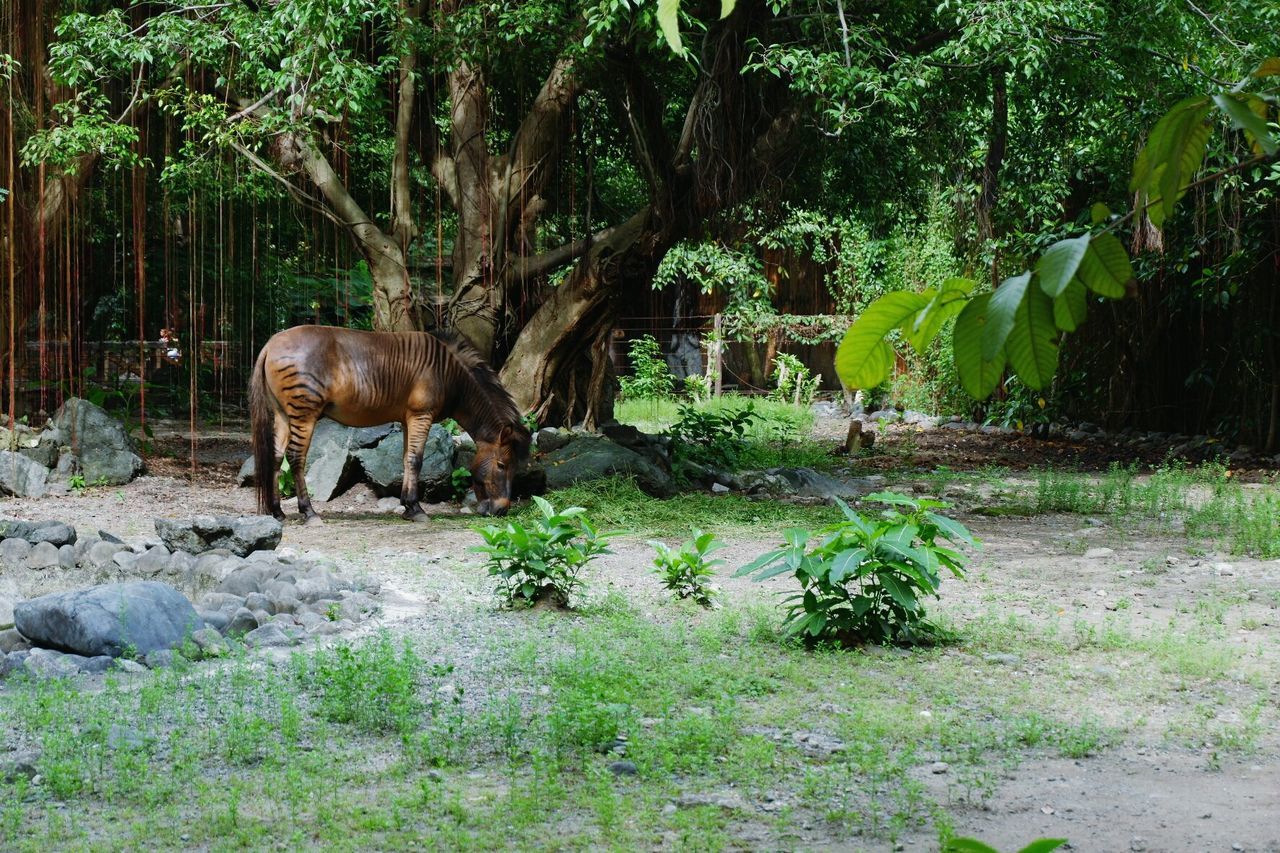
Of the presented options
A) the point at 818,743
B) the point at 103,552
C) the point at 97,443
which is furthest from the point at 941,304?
the point at 97,443

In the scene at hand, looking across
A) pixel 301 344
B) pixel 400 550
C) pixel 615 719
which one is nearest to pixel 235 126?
pixel 301 344

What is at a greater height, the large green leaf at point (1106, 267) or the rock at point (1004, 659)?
the large green leaf at point (1106, 267)

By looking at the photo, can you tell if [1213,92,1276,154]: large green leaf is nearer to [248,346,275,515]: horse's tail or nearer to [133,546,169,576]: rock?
[133,546,169,576]: rock

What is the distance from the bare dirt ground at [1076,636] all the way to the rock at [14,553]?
1352mm

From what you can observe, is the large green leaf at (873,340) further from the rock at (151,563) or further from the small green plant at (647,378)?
the small green plant at (647,378)

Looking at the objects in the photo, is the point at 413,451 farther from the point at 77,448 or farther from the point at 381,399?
the point at 77,448

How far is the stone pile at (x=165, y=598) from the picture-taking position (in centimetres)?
495

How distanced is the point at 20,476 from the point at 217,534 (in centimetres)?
425

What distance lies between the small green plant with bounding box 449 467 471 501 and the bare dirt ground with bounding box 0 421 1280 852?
0.54 feet

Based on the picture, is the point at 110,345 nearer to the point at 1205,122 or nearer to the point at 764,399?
the point at 764,399

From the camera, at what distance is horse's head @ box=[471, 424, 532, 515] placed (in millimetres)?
9648

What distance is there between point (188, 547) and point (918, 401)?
13.3m

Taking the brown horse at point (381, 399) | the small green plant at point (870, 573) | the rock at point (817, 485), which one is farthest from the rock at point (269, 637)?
the rock at point (817, 485)

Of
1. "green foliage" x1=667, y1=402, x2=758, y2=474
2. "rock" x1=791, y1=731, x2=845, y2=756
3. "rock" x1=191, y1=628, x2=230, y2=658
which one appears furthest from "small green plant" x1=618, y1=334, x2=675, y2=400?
"rock" x1=791, y1=731, x2=845, y2=756
